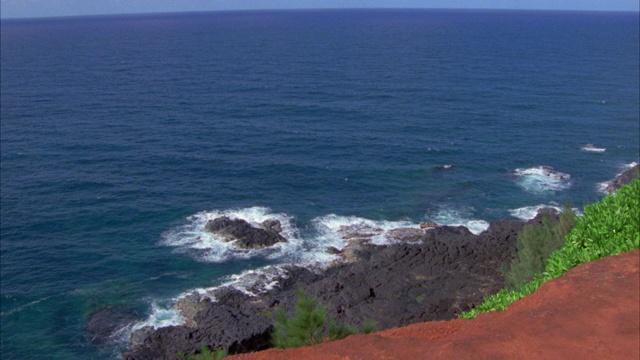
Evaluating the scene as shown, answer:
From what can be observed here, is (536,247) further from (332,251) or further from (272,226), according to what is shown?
(272,226)

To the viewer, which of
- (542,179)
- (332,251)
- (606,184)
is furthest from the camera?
(542,179)

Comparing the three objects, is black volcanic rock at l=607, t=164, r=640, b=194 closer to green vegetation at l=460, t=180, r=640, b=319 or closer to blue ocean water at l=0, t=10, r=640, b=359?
blue ocean water at l=0, t=10, r=640, b=359

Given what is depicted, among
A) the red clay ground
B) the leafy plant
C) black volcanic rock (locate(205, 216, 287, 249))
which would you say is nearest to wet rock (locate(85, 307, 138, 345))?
black volcanic rock (locate(205, 216, 287, 249))

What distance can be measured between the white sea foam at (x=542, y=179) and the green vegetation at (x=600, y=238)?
4829cm

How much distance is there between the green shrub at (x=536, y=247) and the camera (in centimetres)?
3962

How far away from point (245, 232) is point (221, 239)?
252 cm

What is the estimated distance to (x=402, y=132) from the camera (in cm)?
9256

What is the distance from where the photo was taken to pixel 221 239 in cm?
6047

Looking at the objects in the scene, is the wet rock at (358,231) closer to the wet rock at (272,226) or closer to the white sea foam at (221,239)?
the white sea foam at (221,239)

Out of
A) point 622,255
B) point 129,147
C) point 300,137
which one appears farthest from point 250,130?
point 622,255

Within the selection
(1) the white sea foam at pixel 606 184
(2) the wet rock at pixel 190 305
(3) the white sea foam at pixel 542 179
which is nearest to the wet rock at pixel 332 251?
(2) the wet rock at pixel 190 305

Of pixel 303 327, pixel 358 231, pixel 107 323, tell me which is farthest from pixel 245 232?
pixel 303 327

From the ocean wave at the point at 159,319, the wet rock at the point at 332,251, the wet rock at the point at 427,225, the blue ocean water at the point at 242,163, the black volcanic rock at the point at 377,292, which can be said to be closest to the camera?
the black volcanic rock at the point at 377,292

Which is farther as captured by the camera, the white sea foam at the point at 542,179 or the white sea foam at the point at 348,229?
the white sea foam at the point at 542,179
